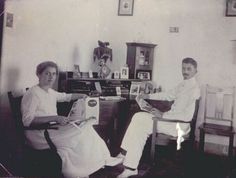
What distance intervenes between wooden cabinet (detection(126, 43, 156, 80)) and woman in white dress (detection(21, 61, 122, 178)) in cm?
28

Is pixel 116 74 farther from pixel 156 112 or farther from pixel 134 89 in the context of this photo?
pixel 156 112

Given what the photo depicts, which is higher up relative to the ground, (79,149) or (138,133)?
(138,133)

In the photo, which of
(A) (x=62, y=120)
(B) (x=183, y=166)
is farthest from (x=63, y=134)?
(B) (x=183, y=166)

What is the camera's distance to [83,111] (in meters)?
1.70

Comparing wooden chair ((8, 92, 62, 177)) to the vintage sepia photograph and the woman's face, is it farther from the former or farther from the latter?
the woman's face

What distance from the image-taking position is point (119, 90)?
1.71 m

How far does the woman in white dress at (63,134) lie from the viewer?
1677 mm

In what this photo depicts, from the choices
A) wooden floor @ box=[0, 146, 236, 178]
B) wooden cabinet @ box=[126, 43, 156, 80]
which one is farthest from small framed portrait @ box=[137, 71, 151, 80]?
wooden floor @ box=[0, 146, 236, 178]

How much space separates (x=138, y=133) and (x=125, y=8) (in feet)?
1.95

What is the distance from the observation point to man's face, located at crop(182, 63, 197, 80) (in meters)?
1.53

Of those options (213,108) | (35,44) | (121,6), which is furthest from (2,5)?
(213,108)

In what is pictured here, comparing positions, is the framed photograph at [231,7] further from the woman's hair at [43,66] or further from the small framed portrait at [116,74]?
the woman's hair at [43,66]

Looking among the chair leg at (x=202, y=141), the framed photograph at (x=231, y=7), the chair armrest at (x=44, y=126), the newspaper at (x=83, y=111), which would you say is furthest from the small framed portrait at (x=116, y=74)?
the framed photograph at (x=231, y=7)

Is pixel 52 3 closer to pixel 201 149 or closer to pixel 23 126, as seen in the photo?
pixel 23 126
